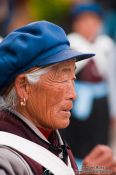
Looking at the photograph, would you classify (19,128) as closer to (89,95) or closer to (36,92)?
(36,92)

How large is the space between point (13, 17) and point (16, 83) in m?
7.21

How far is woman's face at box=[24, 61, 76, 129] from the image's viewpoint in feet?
16.0

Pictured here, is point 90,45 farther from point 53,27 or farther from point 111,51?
point 53,27

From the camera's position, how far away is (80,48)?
34.5ft

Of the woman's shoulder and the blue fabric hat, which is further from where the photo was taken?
the blue fabric hat

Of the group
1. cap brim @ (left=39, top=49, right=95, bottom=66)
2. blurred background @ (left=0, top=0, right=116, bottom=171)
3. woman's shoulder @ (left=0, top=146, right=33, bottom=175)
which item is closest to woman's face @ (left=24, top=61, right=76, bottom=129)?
cap brim @ (left=39, top=49, right=95, bottom=66)

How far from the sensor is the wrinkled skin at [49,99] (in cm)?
489

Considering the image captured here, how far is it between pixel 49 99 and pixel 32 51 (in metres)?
0.31

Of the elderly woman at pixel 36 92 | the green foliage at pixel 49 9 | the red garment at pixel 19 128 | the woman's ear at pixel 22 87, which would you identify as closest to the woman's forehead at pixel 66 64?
the elderly woman at pixel 36 92

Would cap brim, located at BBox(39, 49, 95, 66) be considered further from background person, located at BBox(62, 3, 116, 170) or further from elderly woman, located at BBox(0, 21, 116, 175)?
background person, located at BBox(62, 3, 116, 170)

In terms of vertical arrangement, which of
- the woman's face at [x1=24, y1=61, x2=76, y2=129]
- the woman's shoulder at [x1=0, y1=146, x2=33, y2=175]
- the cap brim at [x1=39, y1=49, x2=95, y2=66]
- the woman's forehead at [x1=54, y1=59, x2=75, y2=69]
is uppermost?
the cap brim at [x1=39, y1=49, x2=95, y2=66]

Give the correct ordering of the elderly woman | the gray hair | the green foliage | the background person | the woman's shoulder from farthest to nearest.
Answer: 1. the green foliage
2. the background person
3. the gray hair
4. the elderly woman
5. the woman's shoulder

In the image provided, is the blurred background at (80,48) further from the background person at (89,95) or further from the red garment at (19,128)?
the red garment at (19,128)

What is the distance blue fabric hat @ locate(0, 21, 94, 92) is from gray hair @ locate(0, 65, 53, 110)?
52 millimetres
